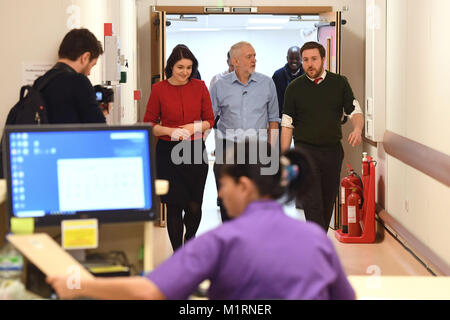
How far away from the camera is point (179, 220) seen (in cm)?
506

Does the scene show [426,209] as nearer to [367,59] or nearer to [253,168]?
[367,59]

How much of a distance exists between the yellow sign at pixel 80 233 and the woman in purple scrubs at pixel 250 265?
46 cm

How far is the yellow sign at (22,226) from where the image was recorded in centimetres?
233

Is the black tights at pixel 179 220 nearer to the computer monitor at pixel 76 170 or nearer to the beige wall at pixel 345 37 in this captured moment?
the computer monitor at pixel 76 170

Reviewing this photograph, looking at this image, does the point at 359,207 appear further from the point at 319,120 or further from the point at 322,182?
the point at 319,120

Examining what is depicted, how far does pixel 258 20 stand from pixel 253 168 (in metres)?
11.1

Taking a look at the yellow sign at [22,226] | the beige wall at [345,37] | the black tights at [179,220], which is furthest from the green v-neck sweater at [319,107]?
the yellow sign at [22,226]

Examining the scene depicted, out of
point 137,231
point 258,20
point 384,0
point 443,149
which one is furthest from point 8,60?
point 258,20

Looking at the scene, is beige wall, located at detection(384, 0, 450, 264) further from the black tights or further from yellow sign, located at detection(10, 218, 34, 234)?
yellow sign, located at detection(10, 218, 34, 234)

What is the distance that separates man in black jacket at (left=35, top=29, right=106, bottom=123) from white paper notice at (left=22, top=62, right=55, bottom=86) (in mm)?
281

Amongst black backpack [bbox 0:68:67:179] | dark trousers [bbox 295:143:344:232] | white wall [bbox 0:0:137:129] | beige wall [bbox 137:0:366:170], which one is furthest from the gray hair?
beige wall [bbox 137:0:366:170]

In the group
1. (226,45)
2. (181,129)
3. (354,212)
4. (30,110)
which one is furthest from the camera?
(226,45)

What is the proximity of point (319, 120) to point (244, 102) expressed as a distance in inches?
21.7

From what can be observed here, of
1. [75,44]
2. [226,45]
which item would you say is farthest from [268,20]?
[75,44]
